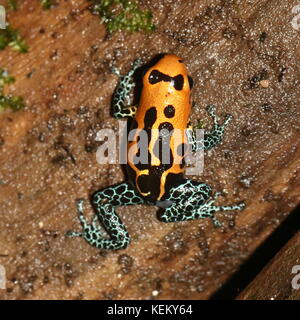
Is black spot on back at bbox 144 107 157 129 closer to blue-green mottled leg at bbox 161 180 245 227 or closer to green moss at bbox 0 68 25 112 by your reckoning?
blue-green mottled leg at bbox 161 180 245 227

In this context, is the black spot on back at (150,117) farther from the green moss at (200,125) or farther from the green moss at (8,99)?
the green moss at (8,99)

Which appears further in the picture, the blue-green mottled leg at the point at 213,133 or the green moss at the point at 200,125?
the green moss at the point at 200,125

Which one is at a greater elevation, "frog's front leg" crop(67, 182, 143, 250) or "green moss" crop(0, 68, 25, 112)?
"green moss" crop(0, 68, 25, 112)

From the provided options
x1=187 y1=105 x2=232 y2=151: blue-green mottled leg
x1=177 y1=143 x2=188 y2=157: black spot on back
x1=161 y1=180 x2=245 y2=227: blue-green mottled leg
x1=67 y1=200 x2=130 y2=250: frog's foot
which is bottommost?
x1=67 y1=200 x2=130 y2=250: frog's foot

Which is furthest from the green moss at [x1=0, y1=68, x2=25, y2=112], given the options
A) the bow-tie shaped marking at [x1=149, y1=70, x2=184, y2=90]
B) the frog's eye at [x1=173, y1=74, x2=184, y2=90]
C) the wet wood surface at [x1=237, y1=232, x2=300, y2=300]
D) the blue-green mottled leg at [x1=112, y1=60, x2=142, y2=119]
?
the wet wood surface at [x1=237, y1=232, x2=300, y2=300]

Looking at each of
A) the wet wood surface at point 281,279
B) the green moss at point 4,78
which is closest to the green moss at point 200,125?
the wet wood surface at point 281,279

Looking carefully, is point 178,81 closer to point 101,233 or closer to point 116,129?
point 116,129

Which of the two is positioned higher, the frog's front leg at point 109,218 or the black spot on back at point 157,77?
the black spot on back at point 157,77
